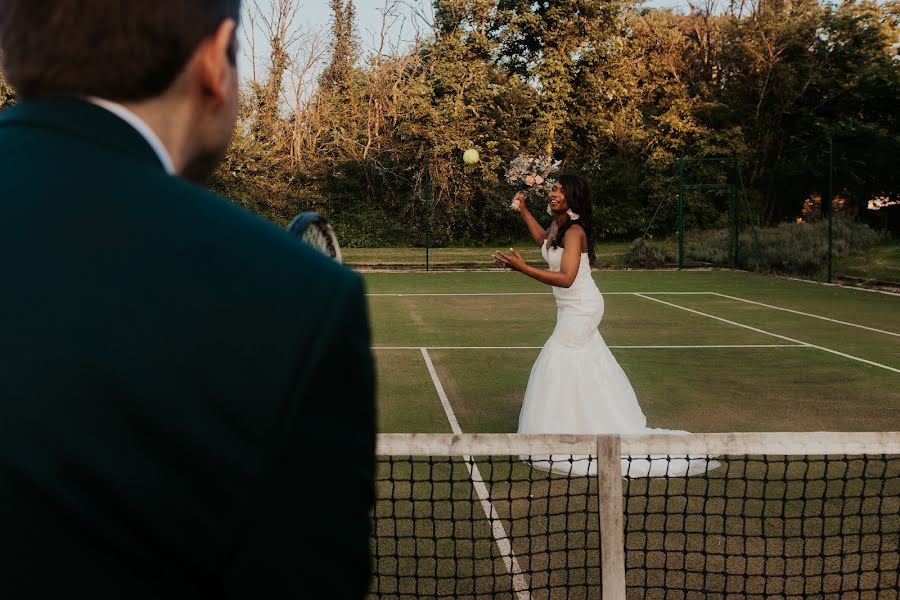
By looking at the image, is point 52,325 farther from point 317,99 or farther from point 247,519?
point 317,99

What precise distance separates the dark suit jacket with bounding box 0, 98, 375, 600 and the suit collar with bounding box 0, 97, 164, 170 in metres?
0.07

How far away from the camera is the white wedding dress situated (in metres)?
6.16

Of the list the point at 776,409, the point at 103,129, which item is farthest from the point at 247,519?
the point at 776,409

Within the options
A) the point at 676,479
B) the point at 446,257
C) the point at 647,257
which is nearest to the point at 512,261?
the point at 676,479

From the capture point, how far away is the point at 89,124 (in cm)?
81

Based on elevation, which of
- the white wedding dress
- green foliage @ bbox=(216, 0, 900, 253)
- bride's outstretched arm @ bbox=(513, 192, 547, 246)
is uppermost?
green foliage @ bbox=(216, 0, 900, 253)

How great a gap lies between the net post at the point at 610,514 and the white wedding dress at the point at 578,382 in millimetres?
2791

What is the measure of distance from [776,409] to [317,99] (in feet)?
79.1

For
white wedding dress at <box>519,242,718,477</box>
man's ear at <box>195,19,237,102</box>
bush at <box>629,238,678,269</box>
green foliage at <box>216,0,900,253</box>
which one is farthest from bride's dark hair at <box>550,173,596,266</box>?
green foliage at <box>216,0,900,253</box>

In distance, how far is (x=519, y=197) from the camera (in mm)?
6664

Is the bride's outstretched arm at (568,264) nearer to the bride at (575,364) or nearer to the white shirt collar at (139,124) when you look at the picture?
the bride at (575,364)

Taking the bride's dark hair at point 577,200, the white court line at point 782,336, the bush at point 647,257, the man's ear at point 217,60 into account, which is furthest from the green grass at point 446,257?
the man's ear at point 217,60

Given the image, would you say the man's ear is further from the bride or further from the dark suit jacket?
the bride

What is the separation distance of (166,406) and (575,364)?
566cm
